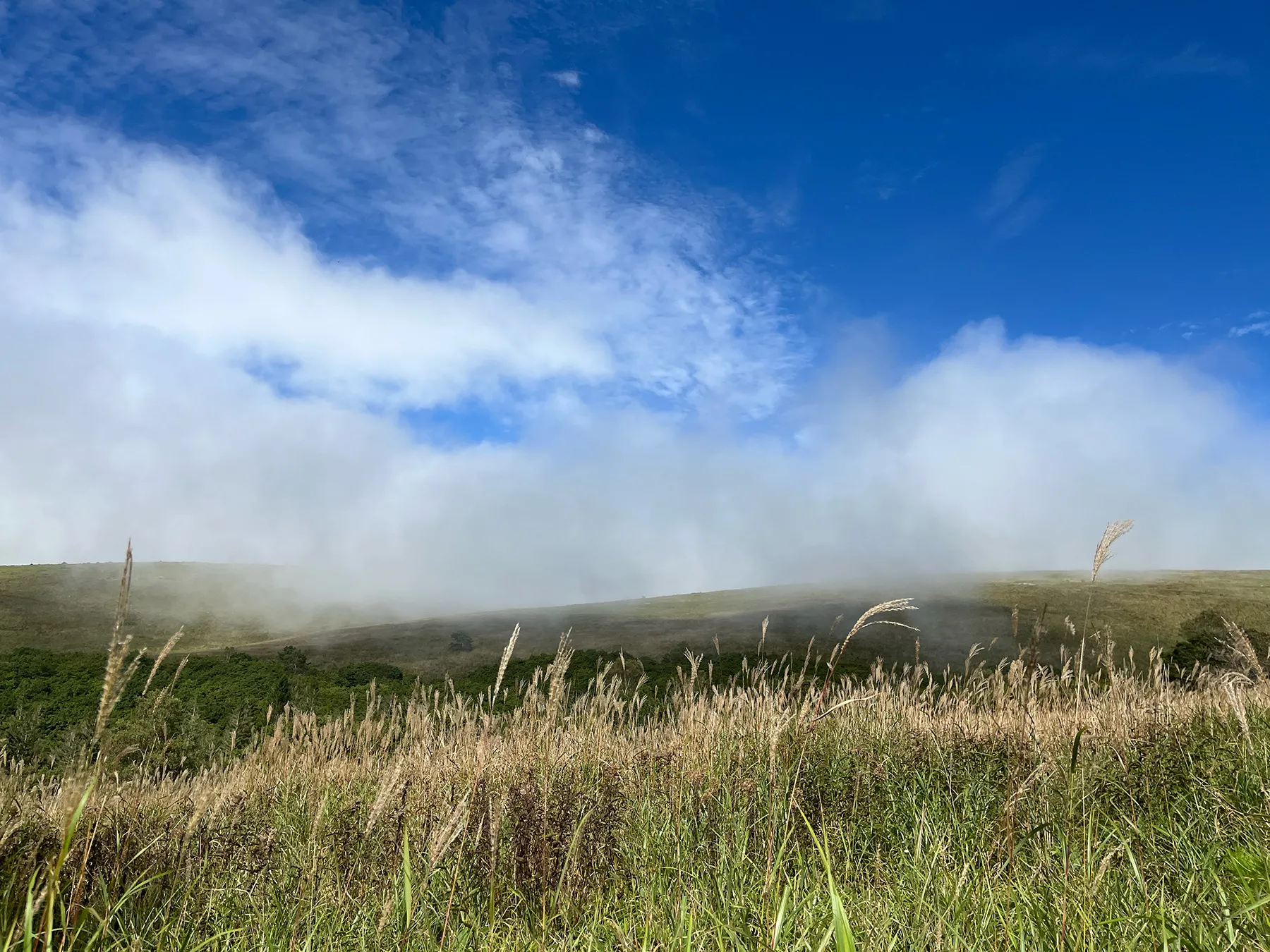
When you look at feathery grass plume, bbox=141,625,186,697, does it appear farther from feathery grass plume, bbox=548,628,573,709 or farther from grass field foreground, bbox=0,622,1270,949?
feathery grass plume, bbox=548,628,573,709

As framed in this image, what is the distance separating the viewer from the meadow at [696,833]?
286 centimetres

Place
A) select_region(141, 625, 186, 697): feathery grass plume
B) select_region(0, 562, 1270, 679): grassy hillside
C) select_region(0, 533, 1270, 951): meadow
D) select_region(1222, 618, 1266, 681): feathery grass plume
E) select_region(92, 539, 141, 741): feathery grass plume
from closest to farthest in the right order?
select_region(92, 539, 141, 741): feathery grass plume → select_region(141, 625, 186, 697): feathery grass plume → select_region(0, 533, 1270, 951): meadow → select_region(1222, 618, 1266, 681): feathery grass plume → select_region(0, 562, 1270, 679): grassy hillside

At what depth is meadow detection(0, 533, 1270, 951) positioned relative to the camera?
2861 millimetres

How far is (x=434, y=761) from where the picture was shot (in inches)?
294

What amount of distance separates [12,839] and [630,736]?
664 centimetres

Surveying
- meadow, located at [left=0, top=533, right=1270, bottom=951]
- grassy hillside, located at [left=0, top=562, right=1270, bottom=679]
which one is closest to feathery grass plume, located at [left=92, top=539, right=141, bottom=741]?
meadow, located at [left=0, top=533, right=1270, bottom=951]

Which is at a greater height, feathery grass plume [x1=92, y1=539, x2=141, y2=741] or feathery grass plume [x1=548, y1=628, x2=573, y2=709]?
feathery grass plume [x1=92, y1=539, x2=141, y2=741]

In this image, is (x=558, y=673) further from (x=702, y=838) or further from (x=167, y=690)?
(x=167, y=690)

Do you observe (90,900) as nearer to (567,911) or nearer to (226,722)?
(567,911)

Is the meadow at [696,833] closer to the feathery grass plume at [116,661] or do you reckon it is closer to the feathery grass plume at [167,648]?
the feathery grass plume at [116,661]

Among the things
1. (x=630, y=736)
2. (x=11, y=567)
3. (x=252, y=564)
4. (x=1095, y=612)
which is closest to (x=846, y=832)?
(x=630, y=736)

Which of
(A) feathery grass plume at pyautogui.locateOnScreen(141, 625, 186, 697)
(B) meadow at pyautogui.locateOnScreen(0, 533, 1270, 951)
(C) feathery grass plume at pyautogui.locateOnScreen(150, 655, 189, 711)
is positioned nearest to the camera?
(A) feathery grass plume at pyautogui.locateOnScreen(141, 625, 186, 697)

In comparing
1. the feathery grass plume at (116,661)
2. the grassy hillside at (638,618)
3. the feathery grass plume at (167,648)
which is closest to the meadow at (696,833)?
the feathery grass plume at (116,661)

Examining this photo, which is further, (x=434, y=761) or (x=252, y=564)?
(x=252, y=564)
